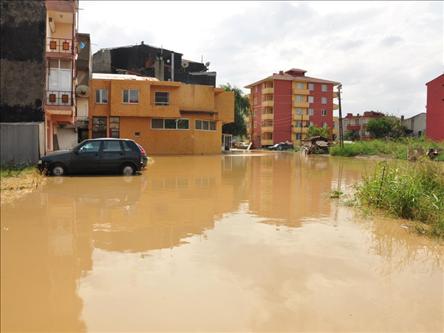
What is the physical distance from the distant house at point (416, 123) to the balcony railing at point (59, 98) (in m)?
64.1

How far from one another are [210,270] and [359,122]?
328ft

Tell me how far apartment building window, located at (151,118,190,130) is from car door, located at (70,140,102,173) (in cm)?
2375

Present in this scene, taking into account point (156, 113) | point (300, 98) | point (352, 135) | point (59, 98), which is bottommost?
point (59, 98)

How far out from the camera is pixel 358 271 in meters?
6.22

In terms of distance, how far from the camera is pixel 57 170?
17344 mm

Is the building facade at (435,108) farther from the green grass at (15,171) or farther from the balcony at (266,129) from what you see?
the green grass at (15,171)

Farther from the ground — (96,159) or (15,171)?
(96,159)

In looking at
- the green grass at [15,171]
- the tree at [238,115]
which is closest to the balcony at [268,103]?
the tree at [238,115]

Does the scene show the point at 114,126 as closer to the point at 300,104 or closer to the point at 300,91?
the point at 300,104

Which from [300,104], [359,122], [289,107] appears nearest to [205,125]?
[289,107]

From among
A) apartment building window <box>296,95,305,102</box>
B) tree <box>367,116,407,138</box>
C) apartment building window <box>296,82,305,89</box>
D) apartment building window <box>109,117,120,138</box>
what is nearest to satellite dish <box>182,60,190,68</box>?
apartment building window <box>109,117,120,138</box>

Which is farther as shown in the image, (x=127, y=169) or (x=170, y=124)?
(x=170, y=124)

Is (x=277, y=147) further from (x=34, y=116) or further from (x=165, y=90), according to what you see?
(x=34, y=116)

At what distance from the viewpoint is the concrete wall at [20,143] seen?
1941 centimetres
